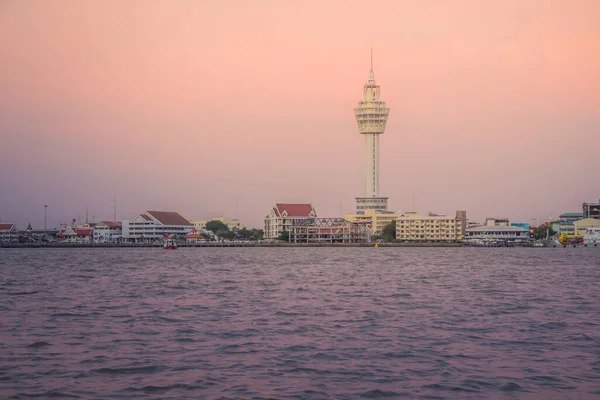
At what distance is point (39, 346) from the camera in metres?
17.5

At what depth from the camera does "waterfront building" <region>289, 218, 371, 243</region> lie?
157000mm

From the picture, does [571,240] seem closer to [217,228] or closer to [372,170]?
[372,170]

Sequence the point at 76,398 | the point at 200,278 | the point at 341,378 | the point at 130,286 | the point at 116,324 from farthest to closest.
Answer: the point at 200,278 → the point at 130,286 → the point at 116,324 → the point at 341,378 → the point at 76,398

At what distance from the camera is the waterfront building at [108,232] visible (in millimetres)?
170250

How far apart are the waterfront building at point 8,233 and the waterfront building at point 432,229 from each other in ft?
293

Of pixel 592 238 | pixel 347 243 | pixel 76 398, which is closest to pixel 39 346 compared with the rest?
pixel 76 398

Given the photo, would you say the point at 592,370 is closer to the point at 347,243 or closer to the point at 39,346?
the point at 39,346

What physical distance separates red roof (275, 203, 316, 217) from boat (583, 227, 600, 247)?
58.9 meters

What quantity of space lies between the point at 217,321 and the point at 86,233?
15928 cm

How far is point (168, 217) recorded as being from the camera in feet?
572

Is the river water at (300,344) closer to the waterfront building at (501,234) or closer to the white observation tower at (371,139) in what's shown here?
the waterfront building at (501,234)

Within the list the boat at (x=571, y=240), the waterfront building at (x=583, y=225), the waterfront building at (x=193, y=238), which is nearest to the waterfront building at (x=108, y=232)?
the waterfront building at (x=193, y=238)

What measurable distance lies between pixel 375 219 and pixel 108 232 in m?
61.7

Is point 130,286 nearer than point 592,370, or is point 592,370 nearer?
point 592,370
